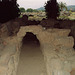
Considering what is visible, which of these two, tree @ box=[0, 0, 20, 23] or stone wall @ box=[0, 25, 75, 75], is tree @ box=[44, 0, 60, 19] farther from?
stone wall @ box=[0, 25, 75, 75]

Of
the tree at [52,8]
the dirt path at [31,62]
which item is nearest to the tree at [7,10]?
the tree at [52,8]

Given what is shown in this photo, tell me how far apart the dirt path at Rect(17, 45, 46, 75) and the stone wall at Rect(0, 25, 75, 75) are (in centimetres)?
53

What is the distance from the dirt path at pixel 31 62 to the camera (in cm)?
826

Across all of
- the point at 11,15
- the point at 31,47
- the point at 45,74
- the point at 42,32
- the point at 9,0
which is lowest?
the point at 45,74

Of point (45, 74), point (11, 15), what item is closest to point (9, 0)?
point (11, 15)

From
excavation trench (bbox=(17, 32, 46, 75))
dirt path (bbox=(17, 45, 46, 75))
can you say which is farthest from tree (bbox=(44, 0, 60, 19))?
dirt path (bbox=(17, 45, 46, 75))

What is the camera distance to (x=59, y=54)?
830 centimetres

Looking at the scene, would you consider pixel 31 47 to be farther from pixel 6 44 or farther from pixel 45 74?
pixel 45 74

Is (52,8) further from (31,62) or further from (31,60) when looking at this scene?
(31,62)

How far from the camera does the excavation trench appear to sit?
8.29m

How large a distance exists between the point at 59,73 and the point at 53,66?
0.75 metres

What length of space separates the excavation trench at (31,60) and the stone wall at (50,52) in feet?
1.78

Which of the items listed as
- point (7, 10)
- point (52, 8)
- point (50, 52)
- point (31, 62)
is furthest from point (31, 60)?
point (52, 8)

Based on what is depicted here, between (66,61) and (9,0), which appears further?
(9,0)
